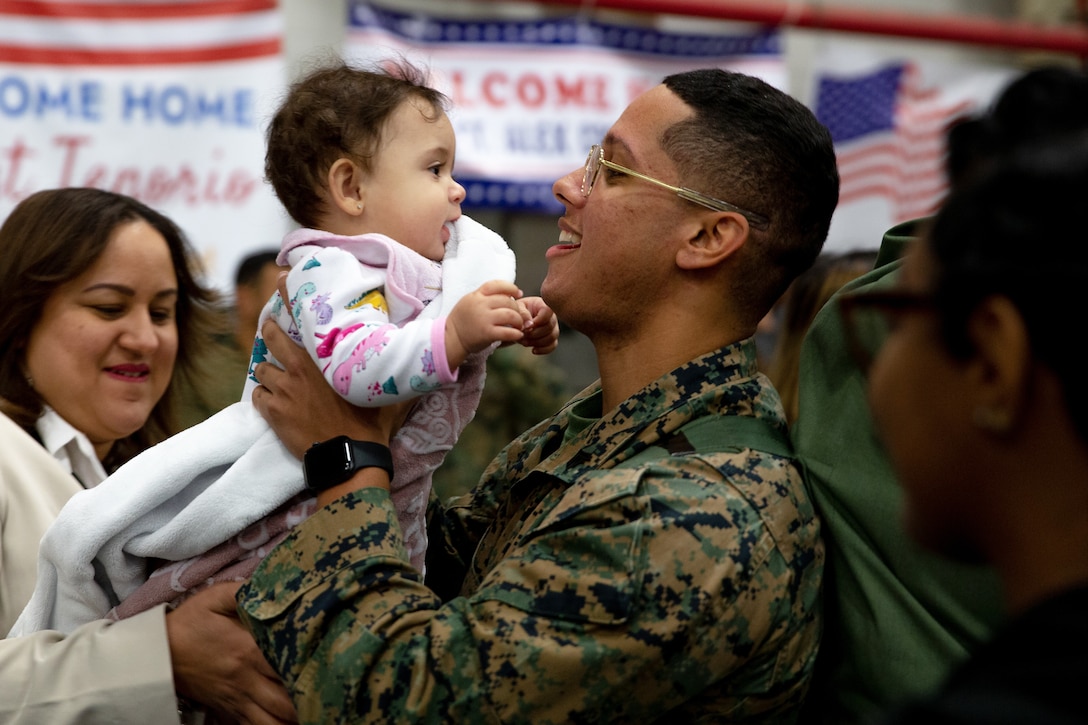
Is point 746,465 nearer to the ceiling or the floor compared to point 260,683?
nearer to the ceiling

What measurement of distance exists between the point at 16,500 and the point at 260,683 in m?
1.08

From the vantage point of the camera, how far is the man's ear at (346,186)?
2.62 m

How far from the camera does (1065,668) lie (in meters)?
1.09

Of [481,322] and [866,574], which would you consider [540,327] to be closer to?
[481,322]

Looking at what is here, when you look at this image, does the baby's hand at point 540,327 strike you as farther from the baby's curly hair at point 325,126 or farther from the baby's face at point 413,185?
the baby's curly hair at point 325,126

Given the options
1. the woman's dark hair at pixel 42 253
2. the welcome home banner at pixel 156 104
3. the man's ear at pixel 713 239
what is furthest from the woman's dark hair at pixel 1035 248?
the welcome home banner at pixel 156 104

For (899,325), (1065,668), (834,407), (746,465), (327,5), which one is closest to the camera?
(1065,668)

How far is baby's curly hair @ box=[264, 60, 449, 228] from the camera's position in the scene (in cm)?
265

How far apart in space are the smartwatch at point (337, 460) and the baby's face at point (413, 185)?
Result: 494 mm

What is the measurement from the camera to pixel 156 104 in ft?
20.3

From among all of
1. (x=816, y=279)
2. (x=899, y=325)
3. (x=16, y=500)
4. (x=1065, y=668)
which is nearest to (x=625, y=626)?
(x=899, y=325)

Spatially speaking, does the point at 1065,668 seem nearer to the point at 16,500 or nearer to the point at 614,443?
the point at 614,443

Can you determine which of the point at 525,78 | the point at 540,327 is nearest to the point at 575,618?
the point at 540,327

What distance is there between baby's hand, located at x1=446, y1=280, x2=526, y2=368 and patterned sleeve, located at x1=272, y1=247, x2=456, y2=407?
26 millimetres
